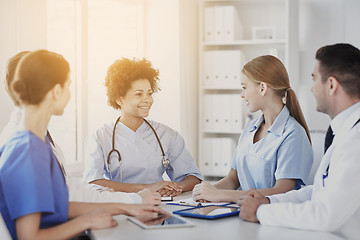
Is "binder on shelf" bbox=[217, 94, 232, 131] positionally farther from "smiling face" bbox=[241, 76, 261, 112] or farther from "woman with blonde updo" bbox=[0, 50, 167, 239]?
"woman with blonde updo" bbox=[0, 50, 167, 239]

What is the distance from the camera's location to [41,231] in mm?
1230

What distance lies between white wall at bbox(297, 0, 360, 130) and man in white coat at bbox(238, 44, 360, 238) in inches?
87.9

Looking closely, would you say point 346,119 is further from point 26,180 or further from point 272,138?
point 26,180

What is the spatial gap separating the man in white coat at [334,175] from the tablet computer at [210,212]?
7cm

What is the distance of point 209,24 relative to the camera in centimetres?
379

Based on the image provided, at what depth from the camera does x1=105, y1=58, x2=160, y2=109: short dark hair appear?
2393mm

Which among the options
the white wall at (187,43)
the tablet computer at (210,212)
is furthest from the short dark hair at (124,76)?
the white wall at (187,43)

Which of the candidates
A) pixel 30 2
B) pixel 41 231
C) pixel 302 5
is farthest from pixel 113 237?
pixel 302 5

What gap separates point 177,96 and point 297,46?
107 centimetres

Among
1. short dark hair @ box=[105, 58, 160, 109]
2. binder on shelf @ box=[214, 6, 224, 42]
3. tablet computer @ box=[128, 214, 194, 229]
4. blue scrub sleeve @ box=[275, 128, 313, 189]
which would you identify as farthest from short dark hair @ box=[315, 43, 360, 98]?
binder on shelf @ box=[214, 6, 224, 42]

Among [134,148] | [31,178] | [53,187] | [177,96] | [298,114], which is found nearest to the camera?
[31,178]

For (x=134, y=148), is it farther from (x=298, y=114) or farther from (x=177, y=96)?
(x=177, y=96)

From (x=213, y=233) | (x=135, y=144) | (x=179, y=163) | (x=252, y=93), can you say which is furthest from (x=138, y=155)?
(x=213, y=233)

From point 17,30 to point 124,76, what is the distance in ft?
1.95
